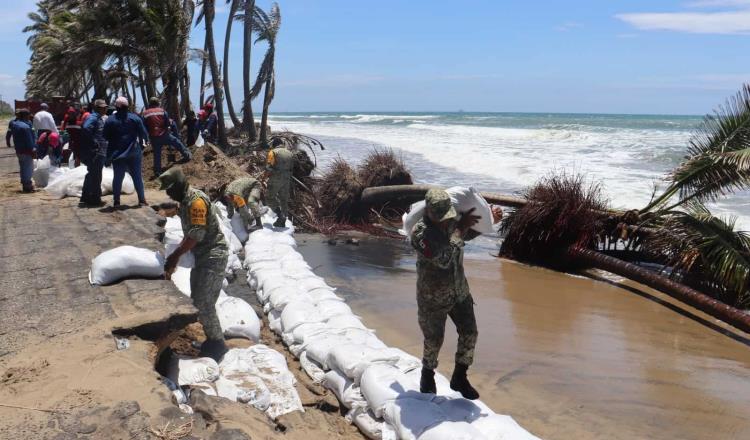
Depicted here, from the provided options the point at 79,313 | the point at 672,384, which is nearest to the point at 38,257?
the point at 79,313

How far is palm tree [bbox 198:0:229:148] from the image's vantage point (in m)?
13.9

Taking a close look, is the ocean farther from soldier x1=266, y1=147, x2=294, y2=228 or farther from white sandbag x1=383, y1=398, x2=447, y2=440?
white sandbag x1=383, y1=398, x2=447, y2=440

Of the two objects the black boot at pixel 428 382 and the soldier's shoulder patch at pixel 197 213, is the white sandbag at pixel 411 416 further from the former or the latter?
the soldier's shoulder patch at pixel 197 213

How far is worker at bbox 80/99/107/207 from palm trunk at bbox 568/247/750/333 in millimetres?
5923

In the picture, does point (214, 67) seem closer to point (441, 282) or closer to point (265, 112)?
point (265, 112)

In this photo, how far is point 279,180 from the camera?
858 cm

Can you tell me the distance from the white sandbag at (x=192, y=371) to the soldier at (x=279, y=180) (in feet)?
15.1

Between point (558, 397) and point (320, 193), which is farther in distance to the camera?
point (320, 193)

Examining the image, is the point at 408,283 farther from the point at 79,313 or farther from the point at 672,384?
the point at 79,313

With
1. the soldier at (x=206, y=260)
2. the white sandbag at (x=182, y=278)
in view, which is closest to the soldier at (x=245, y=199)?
the white sandbag at (x=182, y=278)

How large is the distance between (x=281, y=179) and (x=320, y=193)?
2127 millimetres

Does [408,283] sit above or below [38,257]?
below

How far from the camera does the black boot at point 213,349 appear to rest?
4.24 meters

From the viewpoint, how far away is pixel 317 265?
25.4ft
